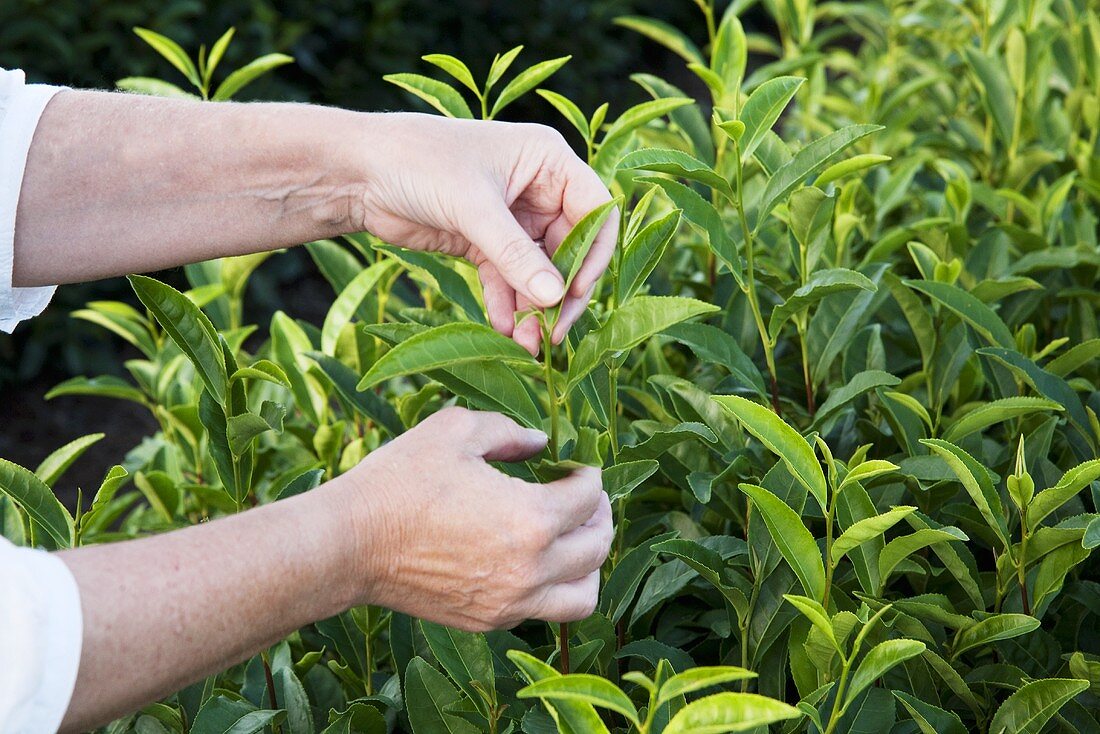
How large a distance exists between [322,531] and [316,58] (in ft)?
13.3

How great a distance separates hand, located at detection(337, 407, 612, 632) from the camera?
43.2 inches

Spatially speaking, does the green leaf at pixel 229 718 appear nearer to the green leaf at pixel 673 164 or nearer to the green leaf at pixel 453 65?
the green leaf at pixel 673 164

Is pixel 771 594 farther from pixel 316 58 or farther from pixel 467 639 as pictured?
pixel 316 58

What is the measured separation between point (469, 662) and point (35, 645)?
461 millimetres

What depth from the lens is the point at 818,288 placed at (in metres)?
1.36

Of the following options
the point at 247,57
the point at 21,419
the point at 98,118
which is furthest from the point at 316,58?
the point at 98,118

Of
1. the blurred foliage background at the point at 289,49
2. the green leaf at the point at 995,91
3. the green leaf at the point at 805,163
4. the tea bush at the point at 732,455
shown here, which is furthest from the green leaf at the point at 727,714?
the blurred foliage background at the point at 289,49

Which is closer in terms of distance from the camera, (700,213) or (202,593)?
(202,593)

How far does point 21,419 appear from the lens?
4.28 m

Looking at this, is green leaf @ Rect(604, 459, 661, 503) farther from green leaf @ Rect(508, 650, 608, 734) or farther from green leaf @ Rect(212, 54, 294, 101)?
green leaf @ Rect(212, 54, 294, 101)

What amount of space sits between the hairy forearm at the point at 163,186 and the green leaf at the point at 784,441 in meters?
0.60

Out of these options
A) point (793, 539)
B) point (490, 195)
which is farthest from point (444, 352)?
point (793, 539)

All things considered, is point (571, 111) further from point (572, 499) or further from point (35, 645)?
point (35, 645)

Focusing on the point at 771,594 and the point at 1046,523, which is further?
the point at 1046,523
